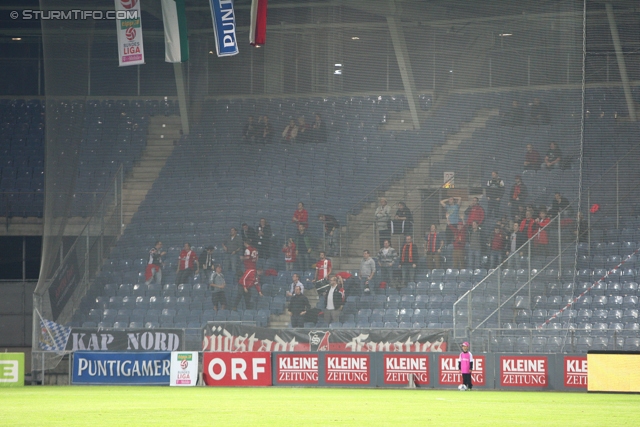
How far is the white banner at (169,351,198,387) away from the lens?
850 inches

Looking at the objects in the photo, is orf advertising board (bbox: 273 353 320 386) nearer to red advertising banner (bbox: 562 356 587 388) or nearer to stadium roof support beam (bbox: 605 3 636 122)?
red advertising banner (bbox: 562 356 587 388)

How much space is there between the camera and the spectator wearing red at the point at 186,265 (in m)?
23.5

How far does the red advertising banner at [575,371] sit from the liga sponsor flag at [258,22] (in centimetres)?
1001

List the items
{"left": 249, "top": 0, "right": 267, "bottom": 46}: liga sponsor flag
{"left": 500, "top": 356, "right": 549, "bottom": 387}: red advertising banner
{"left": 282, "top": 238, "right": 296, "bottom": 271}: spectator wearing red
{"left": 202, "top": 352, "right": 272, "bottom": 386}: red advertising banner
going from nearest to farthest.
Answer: {"left": 500, "top": 356, "right": 549, "bottom": 387}: red advertising banner < {"left": 202, "top": 352, "right": 272, "bottom": 386}: red advertising banner < {"left": 249, "top": 0, "right": 267, "bottom": 46}: liga sponsor flag < {"left": 282, "top": 238, "right": 296, "bottom": 271}: spectator wearing red

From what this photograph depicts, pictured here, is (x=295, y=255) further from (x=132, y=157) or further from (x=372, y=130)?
(x=132, y=157)

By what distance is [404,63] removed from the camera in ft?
79.0

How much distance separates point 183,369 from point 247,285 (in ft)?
8.45

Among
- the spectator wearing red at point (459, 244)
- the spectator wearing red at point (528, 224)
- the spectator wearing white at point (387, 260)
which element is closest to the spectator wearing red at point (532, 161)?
the spectator wearing red at point (528, 224)

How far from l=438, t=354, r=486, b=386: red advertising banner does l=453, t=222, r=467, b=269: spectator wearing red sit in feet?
8.56

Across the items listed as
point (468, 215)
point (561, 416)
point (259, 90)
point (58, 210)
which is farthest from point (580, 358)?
point (58, 210)

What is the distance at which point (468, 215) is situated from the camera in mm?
22328

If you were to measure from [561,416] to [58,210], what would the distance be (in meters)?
14.1

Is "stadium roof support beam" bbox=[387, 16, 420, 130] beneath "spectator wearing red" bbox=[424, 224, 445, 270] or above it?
above

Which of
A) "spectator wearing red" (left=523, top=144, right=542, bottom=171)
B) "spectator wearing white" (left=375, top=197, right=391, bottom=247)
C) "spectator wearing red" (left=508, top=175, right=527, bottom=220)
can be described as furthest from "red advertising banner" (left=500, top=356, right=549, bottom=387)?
"spectator wearing red" (left=523, top=144, right=542, bottom=171)
